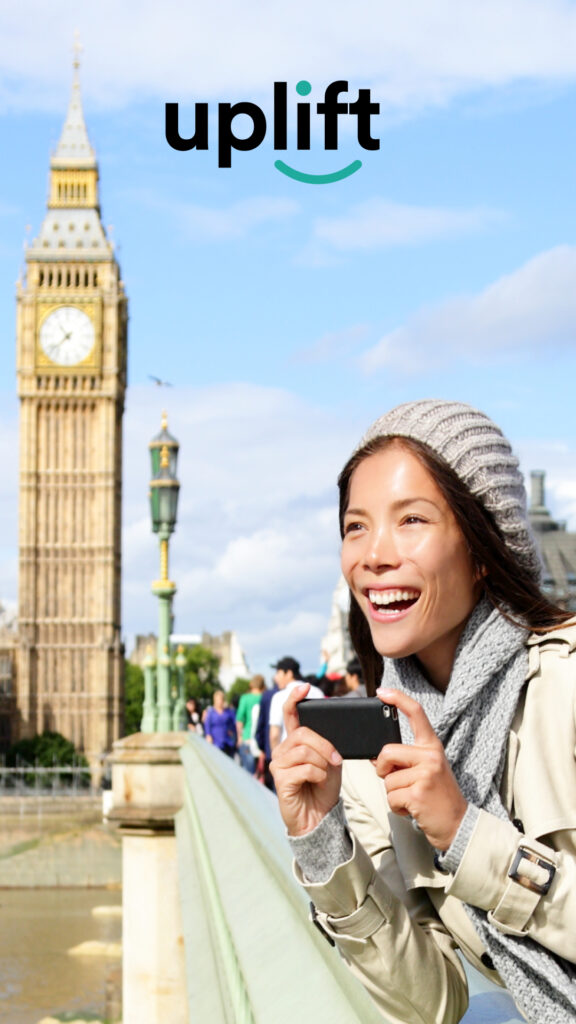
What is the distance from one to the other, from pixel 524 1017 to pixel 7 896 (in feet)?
122

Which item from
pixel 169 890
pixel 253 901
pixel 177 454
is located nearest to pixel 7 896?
pixel 177 454

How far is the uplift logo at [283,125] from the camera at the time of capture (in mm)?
5421

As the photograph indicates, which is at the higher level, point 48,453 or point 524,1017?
point 48,453

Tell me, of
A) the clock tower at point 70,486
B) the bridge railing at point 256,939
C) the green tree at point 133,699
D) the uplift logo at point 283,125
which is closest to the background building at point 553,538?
the clock tower at point 70,486

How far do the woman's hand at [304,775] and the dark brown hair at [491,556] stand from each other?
29 centimetres

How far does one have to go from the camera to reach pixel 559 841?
6.06ft

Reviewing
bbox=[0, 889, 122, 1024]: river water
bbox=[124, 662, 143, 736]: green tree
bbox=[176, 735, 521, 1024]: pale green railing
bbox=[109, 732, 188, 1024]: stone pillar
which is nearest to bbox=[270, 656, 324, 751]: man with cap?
bbox=[109, 732, 188, 1024]: stone pillar

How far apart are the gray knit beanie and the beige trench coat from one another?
6.3 inches

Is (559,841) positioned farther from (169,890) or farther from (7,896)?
(7,896)

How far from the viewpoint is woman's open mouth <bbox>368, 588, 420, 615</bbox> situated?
A: 6.82 feet

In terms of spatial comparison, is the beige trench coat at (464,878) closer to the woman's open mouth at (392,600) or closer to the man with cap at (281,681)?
the woman's open mouth at (392,600)

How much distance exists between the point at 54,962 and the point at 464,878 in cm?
2336

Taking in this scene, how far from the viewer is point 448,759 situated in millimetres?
1957

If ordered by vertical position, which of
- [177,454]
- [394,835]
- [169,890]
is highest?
[177,454]
